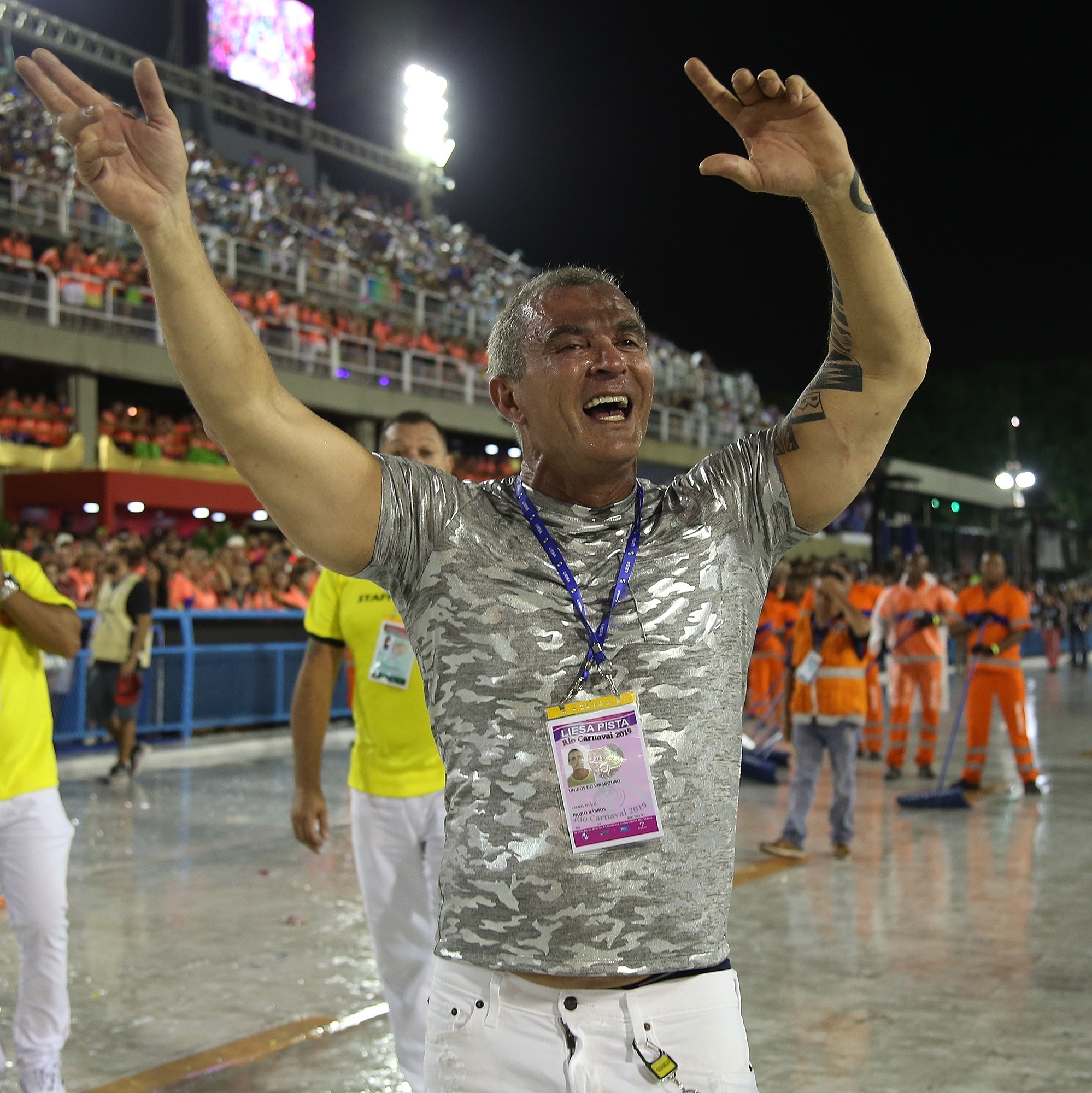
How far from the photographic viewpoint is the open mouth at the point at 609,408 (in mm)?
2258

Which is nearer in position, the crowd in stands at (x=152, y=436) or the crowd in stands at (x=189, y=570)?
the crowd in stands at (x=189, y=570)

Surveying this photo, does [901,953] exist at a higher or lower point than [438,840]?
lower

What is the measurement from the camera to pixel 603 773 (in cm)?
210

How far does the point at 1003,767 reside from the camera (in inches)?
501

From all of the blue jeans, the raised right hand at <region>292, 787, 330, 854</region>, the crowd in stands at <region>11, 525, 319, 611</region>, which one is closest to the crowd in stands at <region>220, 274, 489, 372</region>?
the crowd in stands at <region>11, 525, 319, 611</region>

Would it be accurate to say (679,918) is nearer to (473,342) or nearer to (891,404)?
(891,404)

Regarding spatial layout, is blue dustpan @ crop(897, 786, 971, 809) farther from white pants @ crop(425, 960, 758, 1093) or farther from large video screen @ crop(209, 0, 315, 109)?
large video screen @ crop(209, 0, 315, 109)

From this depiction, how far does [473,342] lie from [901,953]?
2473 cm

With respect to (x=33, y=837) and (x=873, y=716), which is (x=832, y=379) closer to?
(x=33, y=837)

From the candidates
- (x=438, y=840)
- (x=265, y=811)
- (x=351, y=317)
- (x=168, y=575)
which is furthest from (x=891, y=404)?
(x=351, y=317)

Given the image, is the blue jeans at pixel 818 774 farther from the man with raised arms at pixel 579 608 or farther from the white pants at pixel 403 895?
the man with raised arms at pixel 579 608

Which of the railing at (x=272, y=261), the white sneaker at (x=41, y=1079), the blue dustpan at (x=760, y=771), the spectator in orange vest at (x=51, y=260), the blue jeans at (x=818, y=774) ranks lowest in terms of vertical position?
the blue dustpan at (x=760, y=771)

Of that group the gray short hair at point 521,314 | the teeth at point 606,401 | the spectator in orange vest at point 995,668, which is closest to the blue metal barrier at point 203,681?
the spectator in orange vest at point 995,668

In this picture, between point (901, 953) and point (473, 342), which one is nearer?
point (901, 953)
